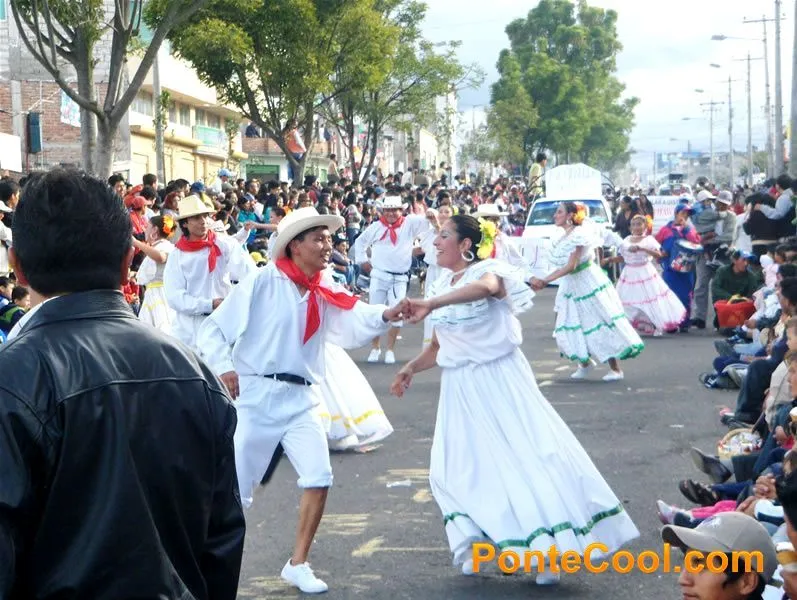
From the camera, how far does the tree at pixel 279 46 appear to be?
33.1m

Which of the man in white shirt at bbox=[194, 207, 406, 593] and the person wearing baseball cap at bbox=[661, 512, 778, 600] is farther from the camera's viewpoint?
the man in white shirt at bbox=[194, 207, 406, 593]

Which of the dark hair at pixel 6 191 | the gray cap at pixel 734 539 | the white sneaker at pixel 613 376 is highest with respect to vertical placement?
the dark hair at pixel 6 191

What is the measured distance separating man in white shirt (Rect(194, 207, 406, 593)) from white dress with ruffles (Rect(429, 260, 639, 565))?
0.48 m

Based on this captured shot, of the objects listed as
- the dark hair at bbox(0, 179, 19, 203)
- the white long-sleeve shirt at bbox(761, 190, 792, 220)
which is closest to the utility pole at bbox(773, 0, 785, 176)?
the white long-sleeve shirt at bbox(761, 190, 792, 220)

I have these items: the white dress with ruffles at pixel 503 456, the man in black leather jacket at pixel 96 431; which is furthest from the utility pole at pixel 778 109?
the man in black leather jacket at pixel 96 431

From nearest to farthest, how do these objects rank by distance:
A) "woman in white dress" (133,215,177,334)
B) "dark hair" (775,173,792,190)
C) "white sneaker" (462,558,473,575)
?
"white sneaker" (462,558,473,575)
"woman in white dress" (133,215,177,334)
"dark hair" (775,173,792,190)

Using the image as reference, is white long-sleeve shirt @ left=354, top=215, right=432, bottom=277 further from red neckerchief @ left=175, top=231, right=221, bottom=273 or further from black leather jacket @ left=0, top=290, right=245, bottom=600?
black leather jacket @ left=0, top=290, right=245, bottom=600

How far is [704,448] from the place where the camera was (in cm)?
1016

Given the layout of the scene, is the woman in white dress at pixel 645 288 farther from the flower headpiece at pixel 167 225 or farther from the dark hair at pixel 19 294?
the dark hair at pixel 19 294

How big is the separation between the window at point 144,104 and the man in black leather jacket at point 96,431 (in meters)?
42.5

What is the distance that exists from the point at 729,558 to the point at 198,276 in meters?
7.17

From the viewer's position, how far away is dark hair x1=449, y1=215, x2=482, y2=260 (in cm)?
733

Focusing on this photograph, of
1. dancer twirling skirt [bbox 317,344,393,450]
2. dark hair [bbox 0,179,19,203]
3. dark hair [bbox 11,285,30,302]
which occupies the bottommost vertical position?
dancer twirling skirt [bbox 317,344,393,450]

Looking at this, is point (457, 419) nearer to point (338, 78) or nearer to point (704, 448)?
point (704, 448)
